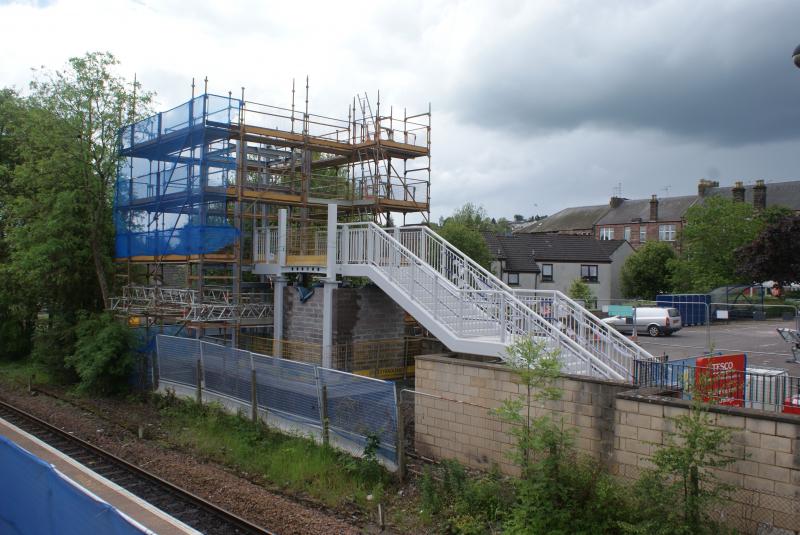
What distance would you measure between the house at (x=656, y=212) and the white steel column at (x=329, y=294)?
49.7 m

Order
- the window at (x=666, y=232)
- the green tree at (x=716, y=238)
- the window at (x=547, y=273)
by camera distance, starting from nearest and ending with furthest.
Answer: the green tree at (x=716, y=238), the window at (x=547, y=273), the window at (x=666, y=232)

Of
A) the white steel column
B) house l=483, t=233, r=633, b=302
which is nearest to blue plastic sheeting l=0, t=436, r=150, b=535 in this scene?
the white steel column

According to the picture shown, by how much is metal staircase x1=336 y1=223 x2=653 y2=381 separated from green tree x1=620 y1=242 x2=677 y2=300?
128ft

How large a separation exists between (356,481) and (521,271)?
133ft

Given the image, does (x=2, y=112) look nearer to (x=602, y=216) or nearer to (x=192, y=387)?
(x=192, y=387)

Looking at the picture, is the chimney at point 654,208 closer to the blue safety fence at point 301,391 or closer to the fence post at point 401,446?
the blue safety fence at point 301,391

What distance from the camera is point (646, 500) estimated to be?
7.65 metres

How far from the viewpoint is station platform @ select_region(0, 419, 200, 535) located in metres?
7.11

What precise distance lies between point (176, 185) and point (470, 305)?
1041 cm

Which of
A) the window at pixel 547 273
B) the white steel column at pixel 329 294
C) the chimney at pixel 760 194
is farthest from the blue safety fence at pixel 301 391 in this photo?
the chimney at pixel 760 194

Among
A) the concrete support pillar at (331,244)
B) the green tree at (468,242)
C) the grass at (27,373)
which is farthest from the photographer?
the green tree at (468,242)

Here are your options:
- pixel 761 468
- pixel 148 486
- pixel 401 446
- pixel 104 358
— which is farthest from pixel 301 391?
pixel 761 468

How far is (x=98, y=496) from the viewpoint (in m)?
9.95

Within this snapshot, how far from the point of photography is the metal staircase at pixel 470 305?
1155 centimetres
